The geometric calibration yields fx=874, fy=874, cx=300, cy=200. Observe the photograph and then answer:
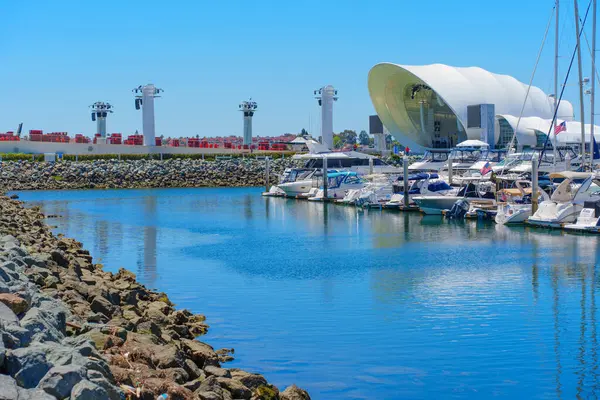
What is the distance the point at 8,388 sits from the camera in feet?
22.7

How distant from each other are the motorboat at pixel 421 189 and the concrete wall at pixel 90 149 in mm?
37402

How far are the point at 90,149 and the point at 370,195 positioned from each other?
1588 inches

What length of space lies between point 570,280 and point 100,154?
59.7 m

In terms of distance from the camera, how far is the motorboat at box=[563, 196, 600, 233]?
90.4ft

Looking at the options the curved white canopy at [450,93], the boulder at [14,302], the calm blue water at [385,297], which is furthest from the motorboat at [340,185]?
the boulder at [14,302]

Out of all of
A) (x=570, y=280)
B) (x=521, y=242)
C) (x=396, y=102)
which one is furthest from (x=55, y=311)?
(x=396, y=102)

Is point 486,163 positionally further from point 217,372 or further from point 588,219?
point 217,372

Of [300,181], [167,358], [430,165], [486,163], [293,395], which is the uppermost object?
[486,163]

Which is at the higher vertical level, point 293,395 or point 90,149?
point 90,149

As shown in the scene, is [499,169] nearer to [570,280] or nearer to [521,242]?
[521,242]

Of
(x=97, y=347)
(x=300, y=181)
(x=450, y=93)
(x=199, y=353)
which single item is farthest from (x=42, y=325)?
(x=450, y=93)

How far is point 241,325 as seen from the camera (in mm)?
14961

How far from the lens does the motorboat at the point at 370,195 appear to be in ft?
136

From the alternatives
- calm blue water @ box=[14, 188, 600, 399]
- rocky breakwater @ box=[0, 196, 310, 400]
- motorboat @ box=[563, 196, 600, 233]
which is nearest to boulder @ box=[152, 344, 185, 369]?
rocky breakwater @ box=[0, 196, 310, 400]
